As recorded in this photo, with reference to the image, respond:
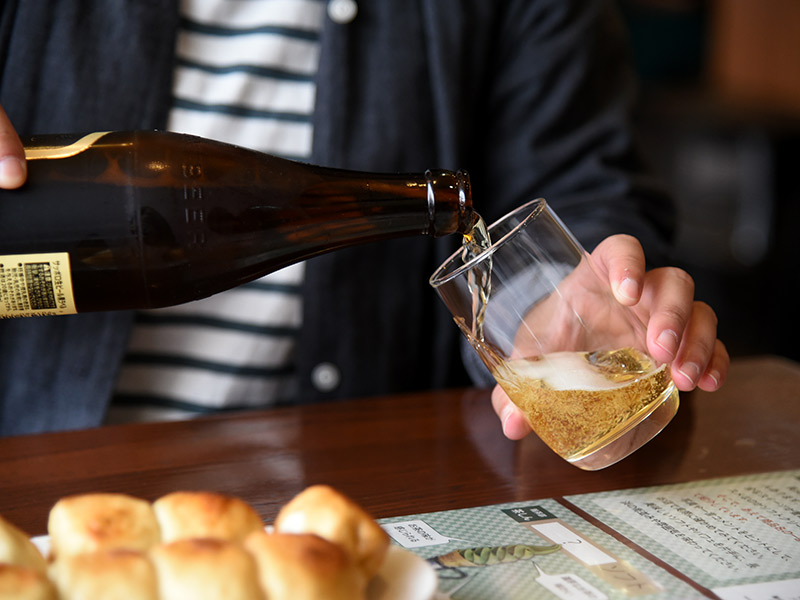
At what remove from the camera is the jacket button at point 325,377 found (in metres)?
0.89

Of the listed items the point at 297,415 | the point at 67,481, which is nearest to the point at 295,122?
the point at 297,415

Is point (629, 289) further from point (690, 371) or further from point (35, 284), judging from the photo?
point (35, 284)

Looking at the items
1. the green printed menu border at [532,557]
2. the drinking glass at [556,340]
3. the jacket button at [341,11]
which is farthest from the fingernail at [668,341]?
the jacket button at [341,11]

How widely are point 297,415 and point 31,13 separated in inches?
18.0

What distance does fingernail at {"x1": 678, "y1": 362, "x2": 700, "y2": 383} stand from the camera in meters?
0.56

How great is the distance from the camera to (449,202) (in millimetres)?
555

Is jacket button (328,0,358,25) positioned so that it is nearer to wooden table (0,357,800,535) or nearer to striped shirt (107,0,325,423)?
striped shirt (107,0,325,423)

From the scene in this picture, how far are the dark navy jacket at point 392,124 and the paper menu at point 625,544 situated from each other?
34cm

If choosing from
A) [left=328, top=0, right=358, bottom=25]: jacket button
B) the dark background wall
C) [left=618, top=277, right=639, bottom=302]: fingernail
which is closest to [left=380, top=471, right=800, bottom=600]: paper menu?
[left=618, top=277, right=639, bottom=302]: fingernail

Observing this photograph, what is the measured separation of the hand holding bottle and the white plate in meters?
0.24

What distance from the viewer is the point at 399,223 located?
574mm

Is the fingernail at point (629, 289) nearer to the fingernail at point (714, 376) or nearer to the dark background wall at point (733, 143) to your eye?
the fingernail at point (714, 376)

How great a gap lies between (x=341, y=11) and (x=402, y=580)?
2.18ft

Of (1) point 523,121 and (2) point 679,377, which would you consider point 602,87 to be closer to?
(1) point 523,121
